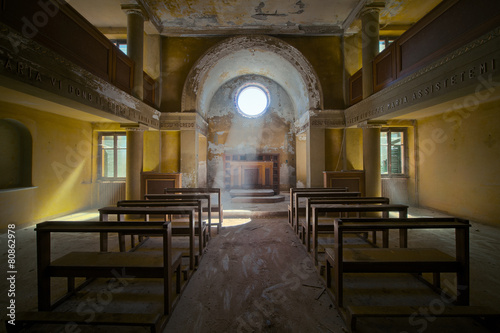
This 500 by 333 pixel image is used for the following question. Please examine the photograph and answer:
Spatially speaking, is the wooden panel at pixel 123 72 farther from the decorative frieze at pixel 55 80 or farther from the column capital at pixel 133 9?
the column capital at pixel 133 9

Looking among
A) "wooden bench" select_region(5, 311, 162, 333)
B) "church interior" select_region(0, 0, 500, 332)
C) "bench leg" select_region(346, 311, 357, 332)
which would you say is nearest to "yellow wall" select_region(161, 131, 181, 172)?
"church interior" select_region(0, 0, 500, 332)

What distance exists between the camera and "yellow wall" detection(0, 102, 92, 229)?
17.5 ft

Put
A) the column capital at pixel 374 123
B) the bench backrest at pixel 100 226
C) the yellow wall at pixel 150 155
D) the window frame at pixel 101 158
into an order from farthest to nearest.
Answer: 1. the window frame at pixel 101 158
2. the yellow wall at pixel 150 155
3. the column capital at pixel 374 123
4. the bench backrest at pixel 100 226

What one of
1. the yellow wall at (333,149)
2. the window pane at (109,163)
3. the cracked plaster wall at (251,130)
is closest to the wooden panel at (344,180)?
the yellow wall at (333,149)

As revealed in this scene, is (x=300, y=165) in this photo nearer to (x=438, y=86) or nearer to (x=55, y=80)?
(x=438, y=86)

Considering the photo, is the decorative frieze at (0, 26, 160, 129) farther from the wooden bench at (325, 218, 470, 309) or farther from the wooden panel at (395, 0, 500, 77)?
the wooden panel at (395, 0, 500, 77)

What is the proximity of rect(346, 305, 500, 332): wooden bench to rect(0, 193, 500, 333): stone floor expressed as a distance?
141mm

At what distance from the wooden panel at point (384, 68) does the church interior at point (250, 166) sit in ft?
0.17

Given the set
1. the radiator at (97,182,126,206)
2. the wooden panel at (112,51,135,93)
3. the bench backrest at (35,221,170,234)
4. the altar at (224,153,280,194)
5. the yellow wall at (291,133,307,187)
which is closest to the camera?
the bench backrest at (35,221,170,234)

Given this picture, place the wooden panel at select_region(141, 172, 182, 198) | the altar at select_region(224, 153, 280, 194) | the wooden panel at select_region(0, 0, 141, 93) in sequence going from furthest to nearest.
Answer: the altar at select_region(224, 153, 280, 194) → the wooden panel at select_region(141, 172, 182, 198) → the wooden panel at select_region(0, 0, 141, 93)

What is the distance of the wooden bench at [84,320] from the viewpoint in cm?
185

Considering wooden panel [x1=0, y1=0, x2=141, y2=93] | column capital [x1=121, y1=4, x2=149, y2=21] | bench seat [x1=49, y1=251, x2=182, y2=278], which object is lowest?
bench seat [x1=49, y1=251, x2=182, y2=278]

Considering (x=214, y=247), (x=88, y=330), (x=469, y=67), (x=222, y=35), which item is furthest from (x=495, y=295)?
(x=222, y=35)

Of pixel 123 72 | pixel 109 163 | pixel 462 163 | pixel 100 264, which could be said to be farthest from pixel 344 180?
pixel 109 163
